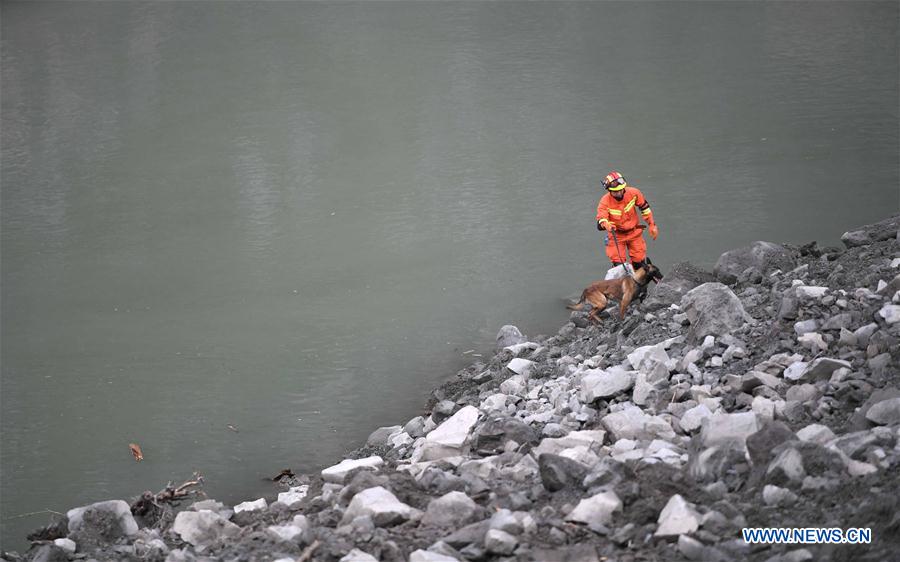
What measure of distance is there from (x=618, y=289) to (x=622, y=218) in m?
0.75

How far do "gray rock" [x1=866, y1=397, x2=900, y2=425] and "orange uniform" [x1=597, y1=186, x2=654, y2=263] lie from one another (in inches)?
184

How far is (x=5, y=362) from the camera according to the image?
37.8 feet

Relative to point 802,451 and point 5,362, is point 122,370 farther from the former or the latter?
point 802,451

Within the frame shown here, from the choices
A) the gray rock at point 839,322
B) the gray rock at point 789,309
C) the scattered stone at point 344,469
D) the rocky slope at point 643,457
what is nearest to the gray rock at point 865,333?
the rocky slope at point 643,457

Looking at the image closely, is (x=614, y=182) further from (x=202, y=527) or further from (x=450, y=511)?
(x=202, y=527)

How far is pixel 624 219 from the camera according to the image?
10.6 m

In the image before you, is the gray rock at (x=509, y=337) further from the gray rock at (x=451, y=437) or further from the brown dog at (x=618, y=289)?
the gray rock at (x=451, y=437)

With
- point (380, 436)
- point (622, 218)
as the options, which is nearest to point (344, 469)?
point (380, 436)

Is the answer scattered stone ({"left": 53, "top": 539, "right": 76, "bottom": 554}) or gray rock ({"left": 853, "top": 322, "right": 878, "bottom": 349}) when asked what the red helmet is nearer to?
gray rock ({"left": 853, "top": 322, "right": 878, "bottom": 349})

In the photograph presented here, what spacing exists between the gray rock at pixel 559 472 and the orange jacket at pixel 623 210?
15.6 ft

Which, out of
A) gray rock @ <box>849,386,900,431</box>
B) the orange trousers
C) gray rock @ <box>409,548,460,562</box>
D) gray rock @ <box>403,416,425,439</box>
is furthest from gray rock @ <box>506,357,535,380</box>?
gray rock @ <box>409,548,460,562</box>

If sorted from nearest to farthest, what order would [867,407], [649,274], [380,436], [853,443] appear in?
[853,443]
[867,407]
[380,436]
[649,274]

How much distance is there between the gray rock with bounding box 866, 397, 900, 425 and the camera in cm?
606

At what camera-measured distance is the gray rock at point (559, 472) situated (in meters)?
6.20
